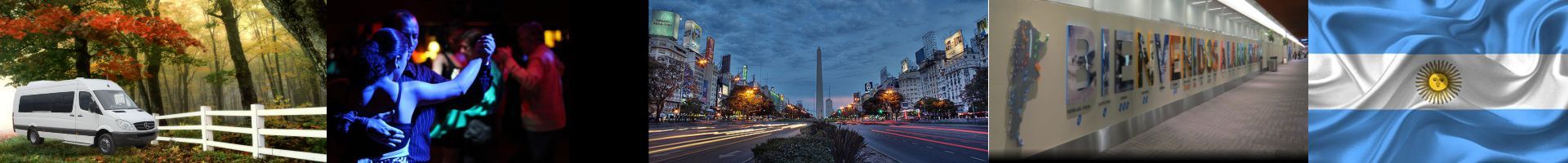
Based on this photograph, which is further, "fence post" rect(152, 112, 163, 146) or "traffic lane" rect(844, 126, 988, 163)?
"fence post" rect(152, 112, 163, 146)

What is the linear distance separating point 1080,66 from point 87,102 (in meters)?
6.11

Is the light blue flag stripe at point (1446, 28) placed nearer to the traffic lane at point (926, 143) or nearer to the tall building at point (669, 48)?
the traffic lane at point (926, 143)

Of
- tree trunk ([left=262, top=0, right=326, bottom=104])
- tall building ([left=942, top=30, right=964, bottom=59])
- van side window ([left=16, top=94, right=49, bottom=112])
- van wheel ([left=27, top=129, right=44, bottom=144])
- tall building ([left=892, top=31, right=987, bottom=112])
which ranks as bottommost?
van wheel ([left=27, top=129, right=44, bottom=144])

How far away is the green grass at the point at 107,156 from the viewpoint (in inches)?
195

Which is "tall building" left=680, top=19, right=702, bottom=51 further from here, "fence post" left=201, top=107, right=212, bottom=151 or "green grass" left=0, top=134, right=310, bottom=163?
"fence post" left=201, top=107, right=212, bottom=151

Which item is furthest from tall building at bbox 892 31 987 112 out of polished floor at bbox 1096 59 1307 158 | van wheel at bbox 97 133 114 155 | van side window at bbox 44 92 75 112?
van side window at bbox 44 92 75 112

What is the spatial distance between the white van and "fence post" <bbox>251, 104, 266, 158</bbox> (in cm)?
93

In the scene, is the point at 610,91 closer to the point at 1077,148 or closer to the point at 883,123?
the point at 883,123

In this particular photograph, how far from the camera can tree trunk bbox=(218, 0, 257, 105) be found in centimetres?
516

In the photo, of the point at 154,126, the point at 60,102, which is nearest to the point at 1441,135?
the point at 154,126

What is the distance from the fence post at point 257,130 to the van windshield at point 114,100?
95 cm

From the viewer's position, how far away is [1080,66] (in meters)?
3.19

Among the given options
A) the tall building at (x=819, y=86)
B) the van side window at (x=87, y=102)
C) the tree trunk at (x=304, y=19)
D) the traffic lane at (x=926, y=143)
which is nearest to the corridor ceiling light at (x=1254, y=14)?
the traffic lane at (x=926, y=143)

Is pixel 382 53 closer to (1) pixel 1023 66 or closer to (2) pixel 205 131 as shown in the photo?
(1) pixel 1023 66
